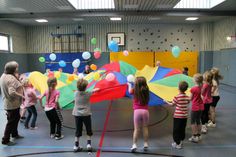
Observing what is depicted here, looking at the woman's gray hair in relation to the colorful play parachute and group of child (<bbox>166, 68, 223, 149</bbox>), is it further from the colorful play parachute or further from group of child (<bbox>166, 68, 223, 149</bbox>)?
group of child (<bbox>166, 68, 223, 149</bbox>)

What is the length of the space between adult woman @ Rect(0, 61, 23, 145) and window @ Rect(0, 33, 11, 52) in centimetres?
664

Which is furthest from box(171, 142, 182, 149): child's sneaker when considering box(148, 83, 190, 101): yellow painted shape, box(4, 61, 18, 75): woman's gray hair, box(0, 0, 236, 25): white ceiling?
box(0, 0, 236, 25): white ceiling

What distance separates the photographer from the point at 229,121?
3869 mm

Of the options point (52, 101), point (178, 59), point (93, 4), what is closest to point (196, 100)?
point (52, 101)

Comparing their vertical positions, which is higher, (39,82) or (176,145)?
(39,82)

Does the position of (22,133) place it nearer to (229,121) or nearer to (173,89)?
(173,89)

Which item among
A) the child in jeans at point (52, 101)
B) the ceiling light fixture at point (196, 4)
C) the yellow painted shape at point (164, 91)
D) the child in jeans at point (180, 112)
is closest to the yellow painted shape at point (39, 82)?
the child in jeans at point (52, 101)

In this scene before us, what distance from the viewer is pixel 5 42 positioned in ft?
29.1

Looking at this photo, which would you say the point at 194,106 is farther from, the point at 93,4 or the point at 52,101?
the point at 93,4

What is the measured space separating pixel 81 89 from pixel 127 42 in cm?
791

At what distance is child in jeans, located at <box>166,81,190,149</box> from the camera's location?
2.64m

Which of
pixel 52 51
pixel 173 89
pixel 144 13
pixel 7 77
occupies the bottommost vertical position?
pixel 173 89

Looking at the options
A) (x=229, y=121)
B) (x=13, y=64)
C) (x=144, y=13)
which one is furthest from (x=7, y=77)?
(x=144, y=13)

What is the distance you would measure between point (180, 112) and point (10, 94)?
2.15m
